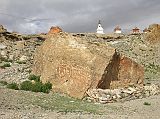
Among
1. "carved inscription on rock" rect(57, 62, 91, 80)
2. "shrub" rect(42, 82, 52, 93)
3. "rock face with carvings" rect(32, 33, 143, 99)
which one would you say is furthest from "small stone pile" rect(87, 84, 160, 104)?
"shrub" rect(42, 82, 52, 93)

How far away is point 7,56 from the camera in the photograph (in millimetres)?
35219

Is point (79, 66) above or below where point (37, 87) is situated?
above

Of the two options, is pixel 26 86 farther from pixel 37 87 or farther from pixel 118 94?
pixel 118 94

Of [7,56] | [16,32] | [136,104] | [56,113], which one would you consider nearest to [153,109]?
[136,104]

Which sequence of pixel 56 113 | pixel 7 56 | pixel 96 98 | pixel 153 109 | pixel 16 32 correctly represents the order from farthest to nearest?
pixel 16 32 < pixel 7 56 < pixel 96 98 < pixel 153 109 < pixel 56 113

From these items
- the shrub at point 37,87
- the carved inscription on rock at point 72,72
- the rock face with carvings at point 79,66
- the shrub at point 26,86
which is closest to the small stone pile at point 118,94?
the rock face with carvings at point 79,66

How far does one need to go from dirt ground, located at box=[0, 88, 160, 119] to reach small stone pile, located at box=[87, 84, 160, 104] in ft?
1.97

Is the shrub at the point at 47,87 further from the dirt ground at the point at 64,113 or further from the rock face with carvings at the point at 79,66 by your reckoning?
the dirt ground at the point at 64,113

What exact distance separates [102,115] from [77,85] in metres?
6.33

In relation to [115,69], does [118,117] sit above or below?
below

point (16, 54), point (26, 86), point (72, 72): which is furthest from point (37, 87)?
point (16, 54)

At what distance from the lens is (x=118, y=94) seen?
21.8 meters

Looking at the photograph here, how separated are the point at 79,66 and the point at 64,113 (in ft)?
24.9

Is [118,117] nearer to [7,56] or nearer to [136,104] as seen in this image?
[136,104]
